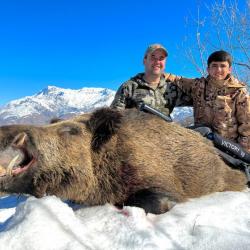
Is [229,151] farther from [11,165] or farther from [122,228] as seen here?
[11,165]

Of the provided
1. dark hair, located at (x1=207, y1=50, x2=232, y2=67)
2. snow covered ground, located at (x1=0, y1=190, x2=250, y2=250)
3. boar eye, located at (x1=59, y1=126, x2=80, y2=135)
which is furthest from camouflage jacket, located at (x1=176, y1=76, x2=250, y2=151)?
boar eye, located at (x1=59, y1=126, x2=80, y2=135)

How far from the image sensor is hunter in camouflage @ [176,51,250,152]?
689cm

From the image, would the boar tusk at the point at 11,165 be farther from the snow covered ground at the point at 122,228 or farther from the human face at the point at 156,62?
the human face at the point at 156,62

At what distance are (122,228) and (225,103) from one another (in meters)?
3.98

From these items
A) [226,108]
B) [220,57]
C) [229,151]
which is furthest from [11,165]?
[220,57]

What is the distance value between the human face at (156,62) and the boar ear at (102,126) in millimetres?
2636

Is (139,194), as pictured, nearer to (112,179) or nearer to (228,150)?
(112,179)

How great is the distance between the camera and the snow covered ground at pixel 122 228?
305 centimetres

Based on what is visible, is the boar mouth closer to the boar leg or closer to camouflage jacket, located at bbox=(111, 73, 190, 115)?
the boar leg

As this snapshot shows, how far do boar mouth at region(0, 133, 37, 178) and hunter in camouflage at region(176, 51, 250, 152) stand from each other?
3.77 metres

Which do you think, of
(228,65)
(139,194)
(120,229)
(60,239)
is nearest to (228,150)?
(228,65)

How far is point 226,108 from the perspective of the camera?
699 cm

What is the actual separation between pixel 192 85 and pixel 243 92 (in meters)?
0.95

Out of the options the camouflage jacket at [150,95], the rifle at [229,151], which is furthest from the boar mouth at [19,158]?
the camouflage jacket at [150,95]
